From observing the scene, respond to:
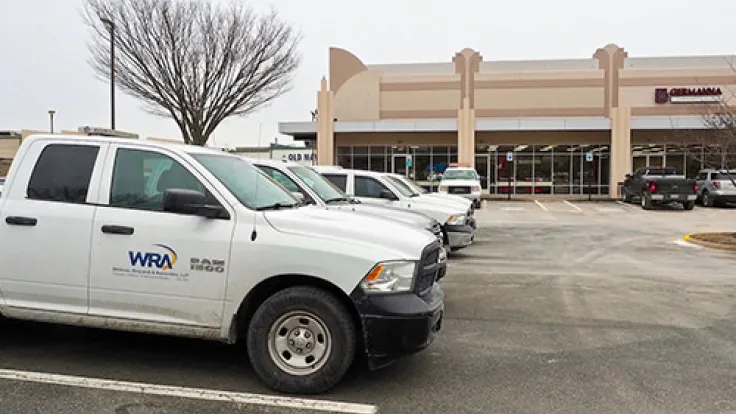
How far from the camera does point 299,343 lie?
435cm

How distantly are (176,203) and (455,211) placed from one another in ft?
24.5

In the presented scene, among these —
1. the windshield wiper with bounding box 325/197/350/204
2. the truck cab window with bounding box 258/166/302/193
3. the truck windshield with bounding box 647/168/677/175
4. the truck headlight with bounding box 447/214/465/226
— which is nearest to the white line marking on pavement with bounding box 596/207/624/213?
the truck windshield with bounding box 647/168/677/175

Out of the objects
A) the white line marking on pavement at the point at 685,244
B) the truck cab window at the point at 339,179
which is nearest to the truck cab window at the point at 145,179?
the truck cab window at the point at 339,179

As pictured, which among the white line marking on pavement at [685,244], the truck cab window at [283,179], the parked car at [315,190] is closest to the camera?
the parked car at [315,190]

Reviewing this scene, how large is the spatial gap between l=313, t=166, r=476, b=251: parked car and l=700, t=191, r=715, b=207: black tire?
2110 cm

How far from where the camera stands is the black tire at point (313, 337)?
4.26 meters

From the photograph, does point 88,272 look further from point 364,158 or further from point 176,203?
point 364,158

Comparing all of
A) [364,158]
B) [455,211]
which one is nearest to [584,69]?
[364,158]

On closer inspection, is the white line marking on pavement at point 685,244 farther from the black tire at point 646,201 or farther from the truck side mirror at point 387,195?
the black tire at point 646,201

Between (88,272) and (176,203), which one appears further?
(88,272)

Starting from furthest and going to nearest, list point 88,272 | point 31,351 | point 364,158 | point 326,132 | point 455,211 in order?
1. point 364,158
2. point 326,132
3. point 455,211
4. point 31,351
5. point 88,272

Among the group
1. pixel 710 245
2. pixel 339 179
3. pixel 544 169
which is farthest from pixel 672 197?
pixel 339 179

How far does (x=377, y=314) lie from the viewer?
4.20 metres

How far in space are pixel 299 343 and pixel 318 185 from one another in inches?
186
